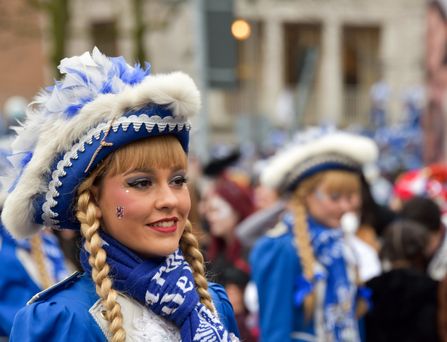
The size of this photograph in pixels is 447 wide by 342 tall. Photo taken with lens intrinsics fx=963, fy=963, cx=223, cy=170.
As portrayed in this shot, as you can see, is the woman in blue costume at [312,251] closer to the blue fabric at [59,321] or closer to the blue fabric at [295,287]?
the blue fabric at [295,287]

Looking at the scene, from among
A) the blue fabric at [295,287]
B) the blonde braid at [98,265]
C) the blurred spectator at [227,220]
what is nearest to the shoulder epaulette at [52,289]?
the blonde braid at [98,265]

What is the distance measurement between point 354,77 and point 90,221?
32202 millimetres

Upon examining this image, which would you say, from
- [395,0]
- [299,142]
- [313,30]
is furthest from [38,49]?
[299,142]

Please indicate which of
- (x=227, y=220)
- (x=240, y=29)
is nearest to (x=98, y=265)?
(x=227, y=220)

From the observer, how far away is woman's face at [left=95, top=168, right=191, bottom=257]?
107 inches

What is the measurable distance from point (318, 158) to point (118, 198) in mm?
2886

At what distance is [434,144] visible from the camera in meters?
10.8

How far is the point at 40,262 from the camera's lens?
201 inches

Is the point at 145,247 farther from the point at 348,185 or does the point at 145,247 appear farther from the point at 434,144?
the point at 434,144

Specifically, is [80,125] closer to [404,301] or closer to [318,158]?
[318,158]

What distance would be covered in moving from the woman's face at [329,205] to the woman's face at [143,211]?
2.68 m

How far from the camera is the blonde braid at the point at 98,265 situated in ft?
8.60

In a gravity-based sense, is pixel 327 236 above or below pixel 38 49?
above

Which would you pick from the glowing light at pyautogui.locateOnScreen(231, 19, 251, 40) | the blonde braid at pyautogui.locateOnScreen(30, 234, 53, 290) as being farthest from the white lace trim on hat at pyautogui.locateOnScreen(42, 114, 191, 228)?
the glowing light at pyautogui.locateOnScreen(231, 19, 251, 40)
